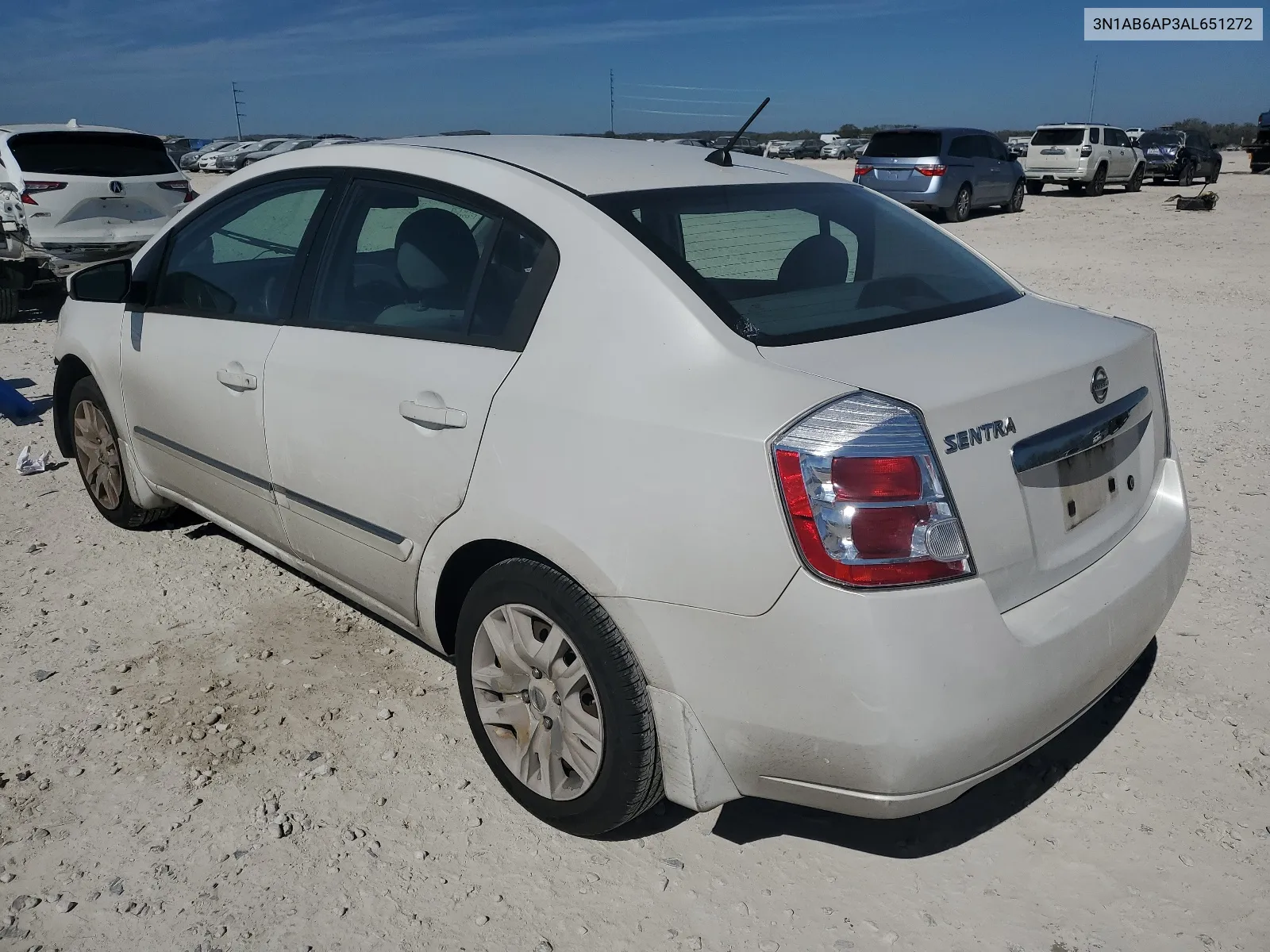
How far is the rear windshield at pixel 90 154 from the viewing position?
10406 mm

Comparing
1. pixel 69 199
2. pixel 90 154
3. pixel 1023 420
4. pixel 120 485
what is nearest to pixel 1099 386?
pixel 1023 420

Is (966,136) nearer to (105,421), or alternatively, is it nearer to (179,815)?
(105,421)

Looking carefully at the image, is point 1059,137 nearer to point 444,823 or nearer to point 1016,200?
point 1016,200

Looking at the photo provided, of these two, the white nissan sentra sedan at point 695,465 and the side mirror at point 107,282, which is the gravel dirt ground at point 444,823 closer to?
the white nissan sentra sedan at point 695,465

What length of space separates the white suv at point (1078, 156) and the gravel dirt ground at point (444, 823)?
80.1 feet

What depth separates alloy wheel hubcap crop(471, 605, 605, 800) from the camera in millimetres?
2459

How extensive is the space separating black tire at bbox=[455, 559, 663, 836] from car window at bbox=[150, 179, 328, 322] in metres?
1.38

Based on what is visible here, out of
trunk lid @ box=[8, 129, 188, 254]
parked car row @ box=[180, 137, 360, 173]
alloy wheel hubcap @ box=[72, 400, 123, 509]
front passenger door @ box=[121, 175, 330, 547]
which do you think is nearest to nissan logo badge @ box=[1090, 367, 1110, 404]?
front passenger door @ box=[121, 175, 330, 547]

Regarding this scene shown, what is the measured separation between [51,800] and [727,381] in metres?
2.20

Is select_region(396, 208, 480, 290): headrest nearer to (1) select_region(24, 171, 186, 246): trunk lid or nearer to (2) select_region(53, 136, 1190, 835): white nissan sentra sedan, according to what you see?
(2) select_region(53, 136, 1190, 835): white nissan sentra sedan

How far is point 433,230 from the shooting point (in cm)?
295

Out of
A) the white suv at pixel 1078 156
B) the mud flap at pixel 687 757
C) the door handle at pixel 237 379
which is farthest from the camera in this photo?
the white suv at pixel 1078 156

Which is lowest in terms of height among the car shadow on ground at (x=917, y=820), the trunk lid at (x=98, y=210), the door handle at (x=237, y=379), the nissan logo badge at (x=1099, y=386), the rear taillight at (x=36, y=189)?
the car shadow on ground at (x=917, y=820)

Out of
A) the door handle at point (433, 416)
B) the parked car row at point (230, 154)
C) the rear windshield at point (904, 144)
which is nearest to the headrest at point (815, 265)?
the door handle at point (433, 416)
